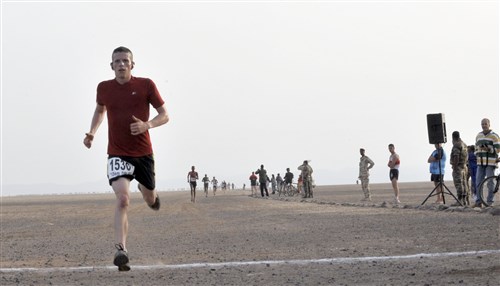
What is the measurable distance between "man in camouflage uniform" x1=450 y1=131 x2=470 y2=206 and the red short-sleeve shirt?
515 inches

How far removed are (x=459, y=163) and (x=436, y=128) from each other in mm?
1094

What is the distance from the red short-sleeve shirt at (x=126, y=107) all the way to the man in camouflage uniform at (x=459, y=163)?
13.1m

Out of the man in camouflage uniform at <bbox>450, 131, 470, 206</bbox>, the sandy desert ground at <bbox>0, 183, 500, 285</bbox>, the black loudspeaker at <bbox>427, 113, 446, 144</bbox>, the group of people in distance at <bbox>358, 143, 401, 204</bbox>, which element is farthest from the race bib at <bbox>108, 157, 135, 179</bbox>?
the group of people in distance at <bbox>358, 143, 401, 204</bbox>

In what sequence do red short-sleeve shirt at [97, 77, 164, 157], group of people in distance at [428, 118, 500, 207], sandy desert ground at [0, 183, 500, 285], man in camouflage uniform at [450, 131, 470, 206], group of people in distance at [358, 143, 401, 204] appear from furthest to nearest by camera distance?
group of people in distance at [358, 143, 401, 204] → man in camouflage uniform at [450, 131, 470, 206] → group of people in distance at [428, 118, 500, 207] → sandy desert ground at [0, 183, 500, 285] → red short-sleeve shirt at [97, 77, 164, 157]

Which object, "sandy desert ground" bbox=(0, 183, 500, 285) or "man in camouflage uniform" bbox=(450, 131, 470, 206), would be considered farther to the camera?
"man in camouflage uniform" bbox=(450, 131, 470, 206)

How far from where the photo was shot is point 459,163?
62.8 feet

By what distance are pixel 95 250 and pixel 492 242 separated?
6.18 metres

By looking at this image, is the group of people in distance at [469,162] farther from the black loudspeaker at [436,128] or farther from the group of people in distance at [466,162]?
the black loudspeaker at [436,128]

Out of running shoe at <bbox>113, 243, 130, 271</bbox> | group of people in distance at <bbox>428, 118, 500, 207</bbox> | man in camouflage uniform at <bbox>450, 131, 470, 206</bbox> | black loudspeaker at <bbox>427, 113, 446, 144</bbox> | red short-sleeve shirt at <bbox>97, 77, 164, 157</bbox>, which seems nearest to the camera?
running shoe at <bbox>113, 243, 130, 271</bbox>

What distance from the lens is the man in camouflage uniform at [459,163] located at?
19.1 meters

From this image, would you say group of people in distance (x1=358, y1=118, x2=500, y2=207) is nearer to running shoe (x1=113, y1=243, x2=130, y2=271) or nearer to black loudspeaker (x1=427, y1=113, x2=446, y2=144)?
black loudspeaker (x1=427, y1=113, x2=446, y2=144)

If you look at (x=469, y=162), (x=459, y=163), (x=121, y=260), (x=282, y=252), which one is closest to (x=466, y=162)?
(x=469, y=162)

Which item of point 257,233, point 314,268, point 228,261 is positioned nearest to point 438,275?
point 314,268

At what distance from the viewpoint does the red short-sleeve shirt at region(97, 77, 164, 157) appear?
737 cm
